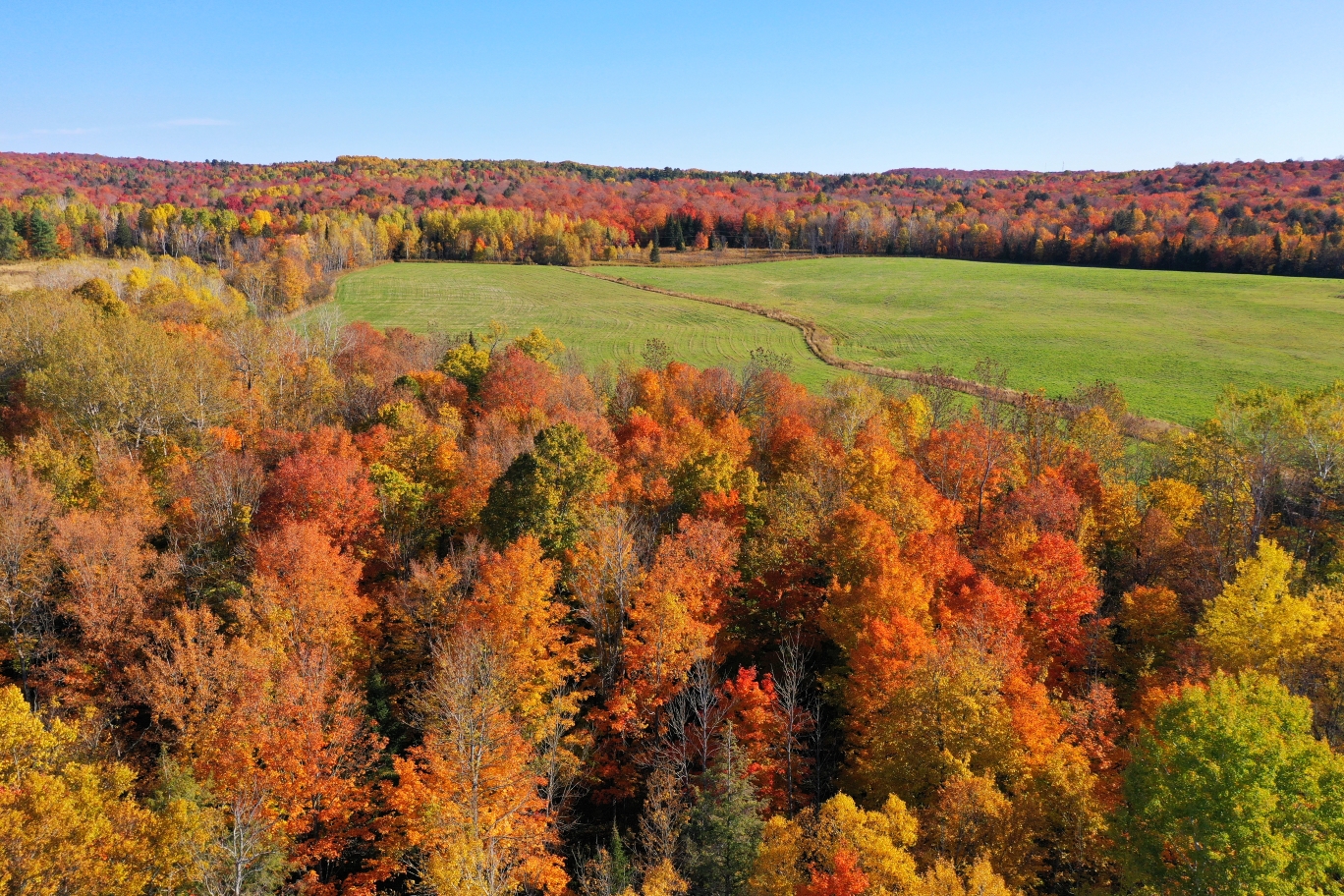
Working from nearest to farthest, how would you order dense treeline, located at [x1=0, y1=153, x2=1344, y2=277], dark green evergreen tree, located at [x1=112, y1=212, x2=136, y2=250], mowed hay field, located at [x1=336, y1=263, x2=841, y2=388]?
mowed hay field, located at [x1=336, y1=263, x2=841, y2=388] → dense treeline, located at [x1=0, y1=153, x2=1344, y2=277] → dark green evergreen tree, located at [x1=112, y1=212, x2=136, y2=250]

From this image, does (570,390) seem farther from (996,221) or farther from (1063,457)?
(996,221)

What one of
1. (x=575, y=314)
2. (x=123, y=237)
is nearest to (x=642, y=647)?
(x=575, y=314)

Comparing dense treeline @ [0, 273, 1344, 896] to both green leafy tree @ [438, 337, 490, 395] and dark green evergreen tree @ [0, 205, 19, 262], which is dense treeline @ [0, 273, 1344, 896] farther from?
dark green evergreen tree @ [0, 205, 19, 262]

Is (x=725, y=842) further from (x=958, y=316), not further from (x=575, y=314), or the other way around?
(x=958, y=316)

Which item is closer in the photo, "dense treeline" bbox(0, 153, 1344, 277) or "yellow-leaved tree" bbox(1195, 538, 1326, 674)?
"yellow-leaved tree" bbox(1195, 538, 1326, 674)

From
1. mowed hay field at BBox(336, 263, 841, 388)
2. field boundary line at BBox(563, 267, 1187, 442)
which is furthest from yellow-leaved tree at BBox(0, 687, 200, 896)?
mowed hay field at BBox(336, 263, 841, 388)

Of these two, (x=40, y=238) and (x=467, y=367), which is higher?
(x=40, y=238)

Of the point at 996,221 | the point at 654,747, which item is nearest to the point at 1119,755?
the point at 654,747
